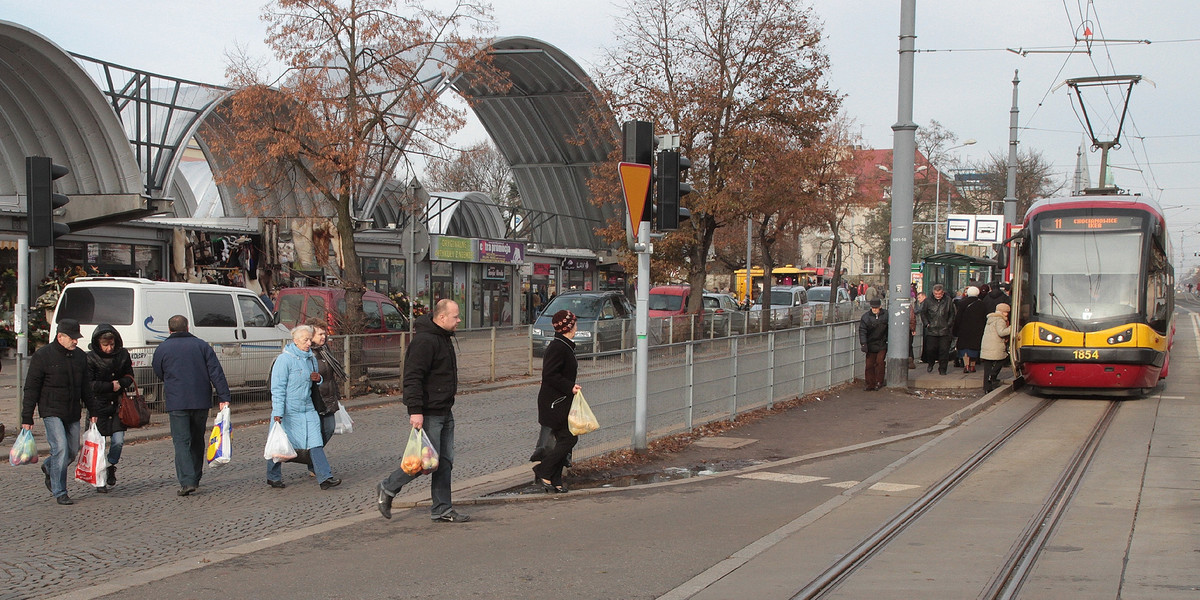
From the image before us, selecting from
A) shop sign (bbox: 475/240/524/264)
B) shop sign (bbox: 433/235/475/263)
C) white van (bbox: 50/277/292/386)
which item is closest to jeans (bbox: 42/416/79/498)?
white van (bbox: 50/277/292/386)

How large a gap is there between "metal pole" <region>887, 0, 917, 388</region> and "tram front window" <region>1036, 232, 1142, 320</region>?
2.16 meters

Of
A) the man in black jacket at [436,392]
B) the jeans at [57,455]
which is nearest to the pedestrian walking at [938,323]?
the man in black jacket at [436,392]

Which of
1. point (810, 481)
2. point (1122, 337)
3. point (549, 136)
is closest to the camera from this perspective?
point (810, 481)

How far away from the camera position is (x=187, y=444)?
884 cm

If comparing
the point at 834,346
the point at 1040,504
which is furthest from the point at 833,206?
the point at 1040,504

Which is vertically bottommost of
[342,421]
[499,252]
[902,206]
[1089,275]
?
[342,421]

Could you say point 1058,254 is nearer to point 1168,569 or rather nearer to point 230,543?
point 1168,569

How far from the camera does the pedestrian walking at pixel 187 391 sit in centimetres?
882

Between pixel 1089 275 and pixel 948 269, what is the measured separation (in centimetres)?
1812

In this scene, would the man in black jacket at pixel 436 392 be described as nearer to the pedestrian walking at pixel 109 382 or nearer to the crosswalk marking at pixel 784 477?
the pedestrian walking at pixel 109 382

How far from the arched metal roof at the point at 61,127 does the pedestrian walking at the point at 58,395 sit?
52.6 feet

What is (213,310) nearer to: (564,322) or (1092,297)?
(564,322)

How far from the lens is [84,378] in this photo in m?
8.66

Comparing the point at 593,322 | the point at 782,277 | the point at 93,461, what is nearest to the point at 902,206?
the point at 593,322
